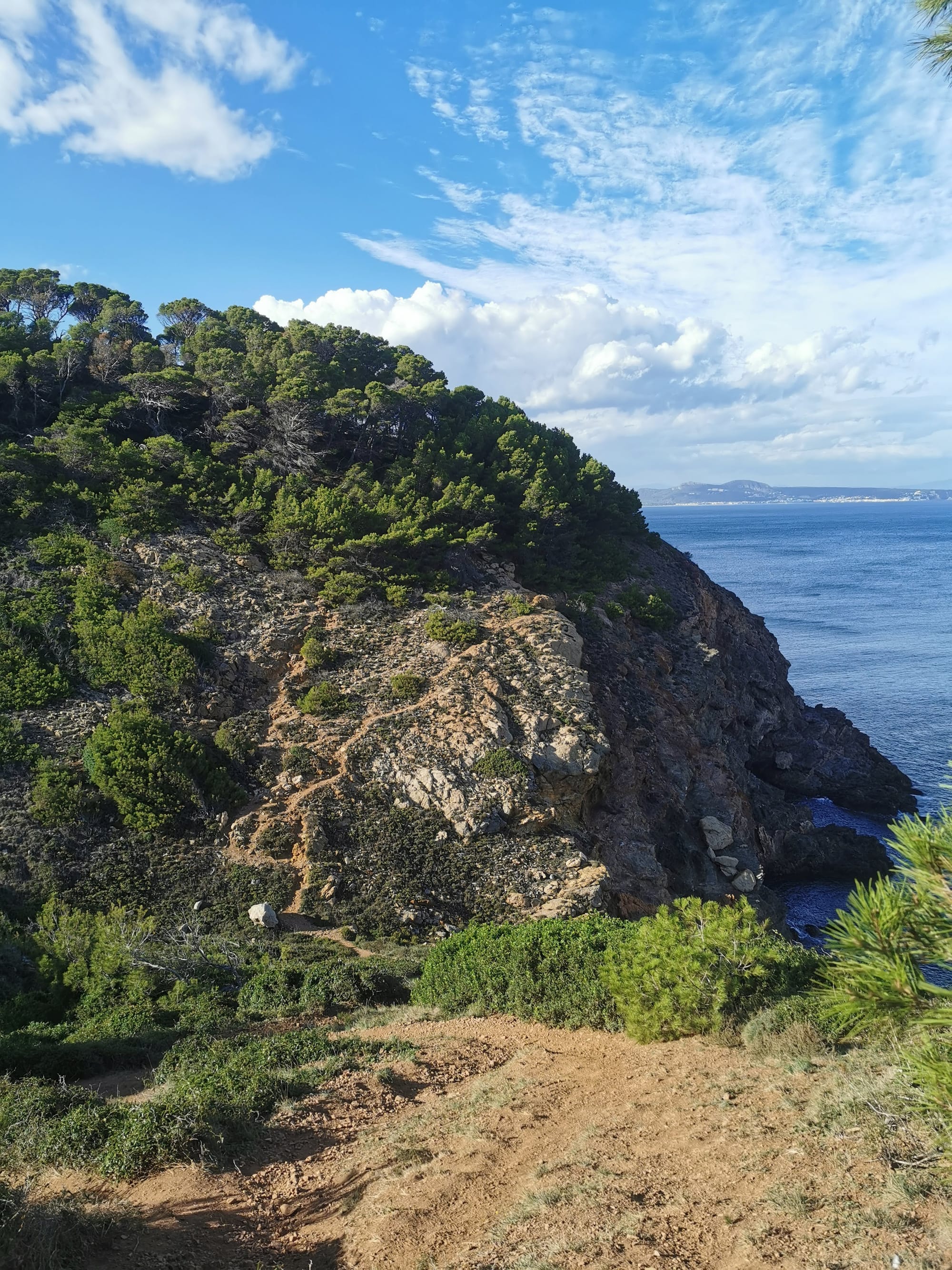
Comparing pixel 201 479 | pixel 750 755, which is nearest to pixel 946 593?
pixel 750 755

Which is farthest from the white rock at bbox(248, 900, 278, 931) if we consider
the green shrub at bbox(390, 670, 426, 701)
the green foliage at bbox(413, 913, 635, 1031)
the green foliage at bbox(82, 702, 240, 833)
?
the green shrub at bbox(390, 670, 426, 701)

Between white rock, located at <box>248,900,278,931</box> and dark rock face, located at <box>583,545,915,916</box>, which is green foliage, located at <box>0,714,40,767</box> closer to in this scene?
white rock, located at <box>248,900,278,931</box>

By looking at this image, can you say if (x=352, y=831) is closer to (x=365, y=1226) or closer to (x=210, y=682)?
(x=210, y=682)

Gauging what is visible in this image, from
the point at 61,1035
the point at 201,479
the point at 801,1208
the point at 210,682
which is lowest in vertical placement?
the point at 61,1035

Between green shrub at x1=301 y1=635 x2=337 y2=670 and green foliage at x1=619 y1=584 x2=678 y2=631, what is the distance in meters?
15.7

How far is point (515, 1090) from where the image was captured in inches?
405

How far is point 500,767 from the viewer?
23.1 meters

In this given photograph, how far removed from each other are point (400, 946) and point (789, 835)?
2234cm

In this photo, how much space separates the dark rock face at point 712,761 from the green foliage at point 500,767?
3.59 metres

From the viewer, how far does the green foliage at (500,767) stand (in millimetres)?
23062

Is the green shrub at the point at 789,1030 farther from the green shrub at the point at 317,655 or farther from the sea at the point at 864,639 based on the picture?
the green shrub at the point at 317,655

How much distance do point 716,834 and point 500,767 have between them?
10606 mm

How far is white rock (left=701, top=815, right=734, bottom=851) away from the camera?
92.4ft

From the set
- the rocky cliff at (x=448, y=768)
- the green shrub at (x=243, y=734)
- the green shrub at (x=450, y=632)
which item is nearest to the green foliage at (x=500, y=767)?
the rocky cliff at (x=448, y=768)
